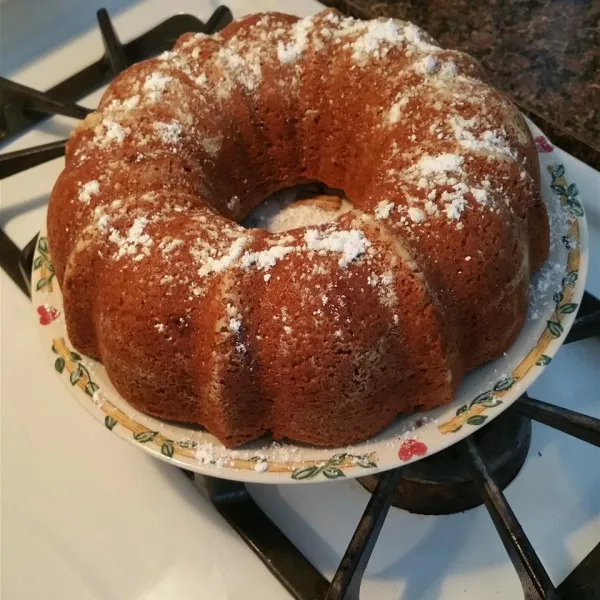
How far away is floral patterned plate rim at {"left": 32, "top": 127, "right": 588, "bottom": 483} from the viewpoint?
2.62ft

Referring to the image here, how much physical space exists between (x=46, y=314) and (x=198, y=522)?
0.36m

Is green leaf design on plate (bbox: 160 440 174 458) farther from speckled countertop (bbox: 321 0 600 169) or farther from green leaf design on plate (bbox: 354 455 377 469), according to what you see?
speckled countertop (bbox: 321 0 600 169)

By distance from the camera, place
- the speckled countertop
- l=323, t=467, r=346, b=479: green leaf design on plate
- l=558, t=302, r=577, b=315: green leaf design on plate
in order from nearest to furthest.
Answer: l=323, t=467, r=346, b=479: green leaf design on plate → l=558, t=302, r=577, b=315: green leaf design on plate → the speckled countertop

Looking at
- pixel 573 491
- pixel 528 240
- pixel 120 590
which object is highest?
pixel 528 240

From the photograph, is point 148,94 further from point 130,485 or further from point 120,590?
point 120,590

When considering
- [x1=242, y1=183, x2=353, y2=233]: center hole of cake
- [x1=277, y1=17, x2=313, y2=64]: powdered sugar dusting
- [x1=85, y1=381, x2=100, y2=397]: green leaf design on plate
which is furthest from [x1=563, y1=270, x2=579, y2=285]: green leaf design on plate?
[x1=85, y1=381, x2=100, y2=397]: green leaf design on plate

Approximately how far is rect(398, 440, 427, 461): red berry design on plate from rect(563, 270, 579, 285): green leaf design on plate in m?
0.31

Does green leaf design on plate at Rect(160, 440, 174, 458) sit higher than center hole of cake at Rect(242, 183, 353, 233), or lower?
lower

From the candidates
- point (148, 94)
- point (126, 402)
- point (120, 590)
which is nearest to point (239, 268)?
point (126, 402)

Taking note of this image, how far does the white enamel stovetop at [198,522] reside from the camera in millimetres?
890

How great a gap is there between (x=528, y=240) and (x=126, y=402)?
1.83 feet

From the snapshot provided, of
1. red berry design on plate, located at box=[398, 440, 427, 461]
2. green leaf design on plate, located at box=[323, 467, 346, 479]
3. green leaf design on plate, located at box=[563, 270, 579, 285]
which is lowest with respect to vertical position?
green leaf design on plate, located at box=[563, 270, 579, 285]

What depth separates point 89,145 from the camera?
96cm

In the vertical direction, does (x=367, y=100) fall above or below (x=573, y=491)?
above
